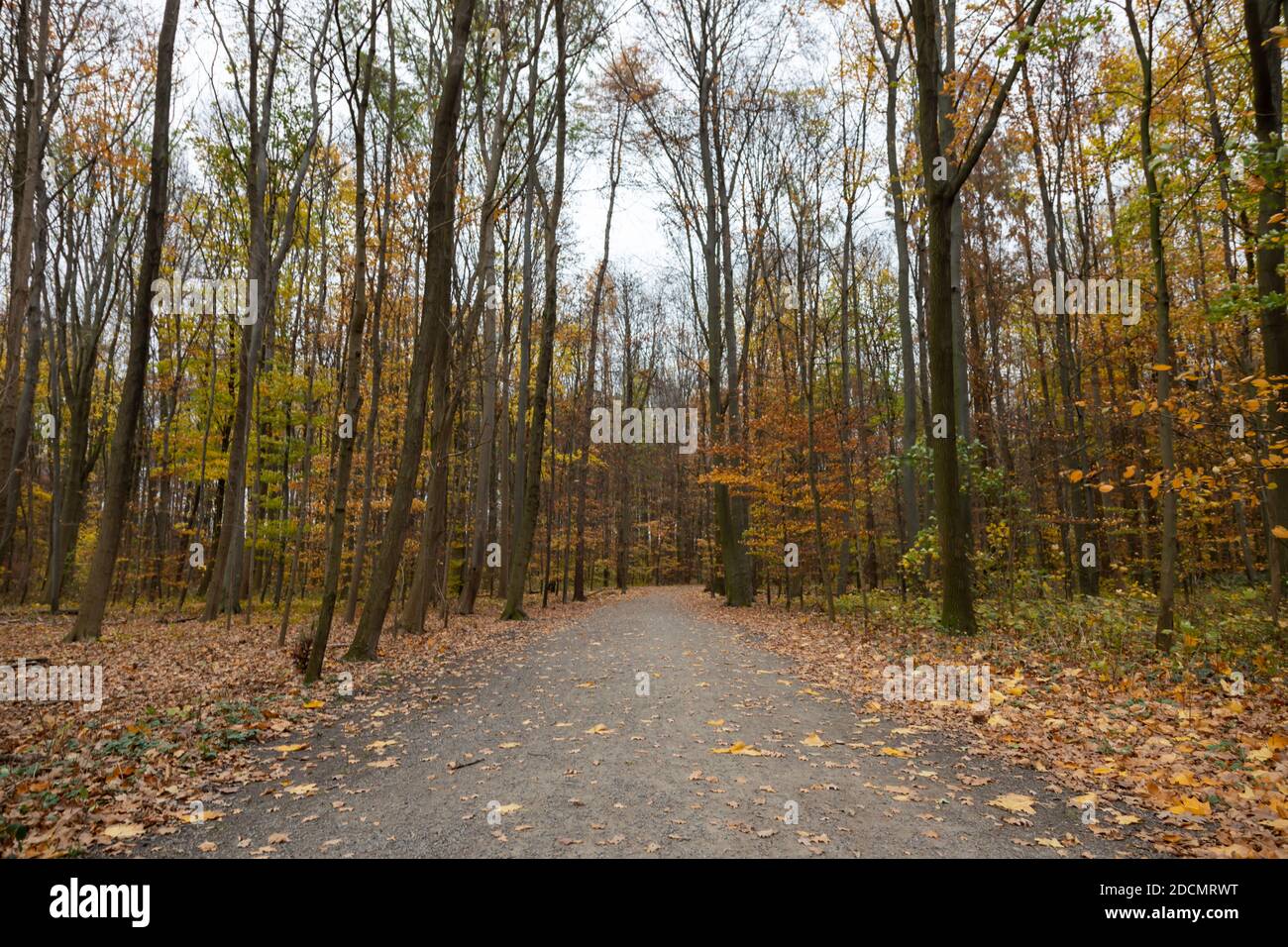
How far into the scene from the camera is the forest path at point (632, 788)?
335 centimetres

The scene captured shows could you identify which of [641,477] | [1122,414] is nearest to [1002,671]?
[1122,414]

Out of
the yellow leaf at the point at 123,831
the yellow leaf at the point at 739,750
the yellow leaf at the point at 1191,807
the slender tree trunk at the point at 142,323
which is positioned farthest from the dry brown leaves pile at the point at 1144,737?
the slender tree trunk at the point at 142,323

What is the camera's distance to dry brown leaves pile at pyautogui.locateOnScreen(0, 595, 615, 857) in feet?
12.1

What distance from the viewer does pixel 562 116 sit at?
15.5m

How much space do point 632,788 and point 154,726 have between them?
4535mm

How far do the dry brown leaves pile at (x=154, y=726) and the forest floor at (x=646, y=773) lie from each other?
3 cm

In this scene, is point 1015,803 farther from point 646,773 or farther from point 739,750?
point 646,773

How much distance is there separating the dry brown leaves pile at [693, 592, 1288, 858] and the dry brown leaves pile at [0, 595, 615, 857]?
18.7ft

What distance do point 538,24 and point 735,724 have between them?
14106 millimetres

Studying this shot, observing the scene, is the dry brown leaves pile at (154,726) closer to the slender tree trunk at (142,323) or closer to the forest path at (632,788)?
the forest path at (632,788)

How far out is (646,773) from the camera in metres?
4.53

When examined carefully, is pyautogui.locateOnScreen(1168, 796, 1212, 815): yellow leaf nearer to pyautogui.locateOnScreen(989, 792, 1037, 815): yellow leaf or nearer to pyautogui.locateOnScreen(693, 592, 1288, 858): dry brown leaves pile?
pyautogui.locateOnScreen(693, 592, 1288, 858): dry brown leaves pile

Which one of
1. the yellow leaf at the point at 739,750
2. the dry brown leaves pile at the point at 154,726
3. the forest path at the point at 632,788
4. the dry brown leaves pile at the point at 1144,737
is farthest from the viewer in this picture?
the yellow leaf at the point at 739,750

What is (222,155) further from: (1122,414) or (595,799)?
(1122,414)
